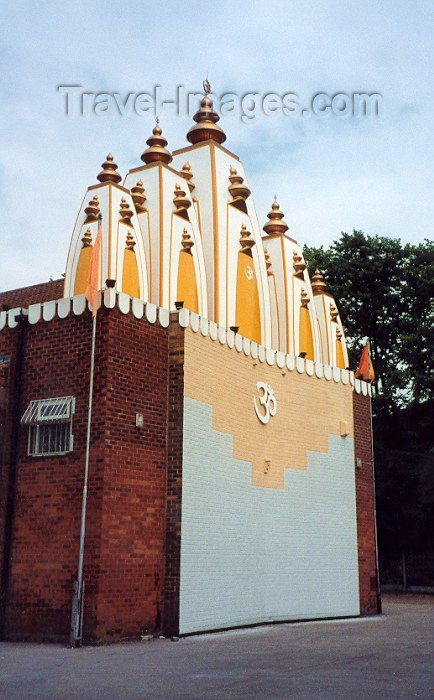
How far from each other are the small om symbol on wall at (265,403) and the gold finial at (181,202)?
13.2 feet

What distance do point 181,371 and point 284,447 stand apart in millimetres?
3854

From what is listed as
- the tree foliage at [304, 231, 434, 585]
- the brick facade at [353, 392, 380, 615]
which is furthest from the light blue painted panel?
the tree foliage at [304, 231, 434, 585]

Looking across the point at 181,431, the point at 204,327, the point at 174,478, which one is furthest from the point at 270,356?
the point at 174,478

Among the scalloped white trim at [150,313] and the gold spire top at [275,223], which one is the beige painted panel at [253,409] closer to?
the scalloped white trim at [150,313]

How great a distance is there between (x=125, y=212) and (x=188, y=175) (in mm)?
2681

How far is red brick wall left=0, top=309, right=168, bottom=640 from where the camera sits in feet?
40.2

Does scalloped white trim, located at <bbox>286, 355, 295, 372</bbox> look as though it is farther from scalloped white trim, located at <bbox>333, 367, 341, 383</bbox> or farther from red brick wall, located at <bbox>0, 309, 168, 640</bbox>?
red brick wall, located at <bbox>0, 309, 168, 640</bbox>

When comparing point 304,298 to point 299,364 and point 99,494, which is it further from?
point 99,494

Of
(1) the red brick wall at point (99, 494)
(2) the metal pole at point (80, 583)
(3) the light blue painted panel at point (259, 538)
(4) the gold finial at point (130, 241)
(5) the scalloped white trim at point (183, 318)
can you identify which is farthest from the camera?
(4) the gold finial at point (130, 241)

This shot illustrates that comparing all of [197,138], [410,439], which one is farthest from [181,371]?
[410,439]

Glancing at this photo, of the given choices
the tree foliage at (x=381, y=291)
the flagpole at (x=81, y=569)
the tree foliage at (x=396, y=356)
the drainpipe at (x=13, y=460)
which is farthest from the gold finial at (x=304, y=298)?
the tree foliage at (x=381, y=291)

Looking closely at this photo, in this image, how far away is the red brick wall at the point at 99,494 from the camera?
12.2m

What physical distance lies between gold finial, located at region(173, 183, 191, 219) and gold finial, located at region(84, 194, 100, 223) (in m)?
1.70

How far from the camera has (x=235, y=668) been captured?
9.41 meters
